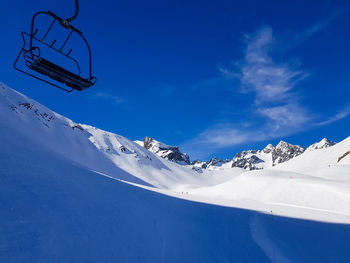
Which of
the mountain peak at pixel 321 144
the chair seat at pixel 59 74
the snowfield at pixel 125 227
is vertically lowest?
the snowfield at pixel 125 227

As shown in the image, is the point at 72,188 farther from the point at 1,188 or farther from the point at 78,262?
the point at 78,262

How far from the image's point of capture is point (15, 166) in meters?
9.02

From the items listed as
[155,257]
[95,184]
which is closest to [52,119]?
[95,184]

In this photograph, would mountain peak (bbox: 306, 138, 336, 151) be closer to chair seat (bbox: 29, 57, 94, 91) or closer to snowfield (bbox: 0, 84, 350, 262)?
snowfield (bbox: 0, 84, 350, 262)

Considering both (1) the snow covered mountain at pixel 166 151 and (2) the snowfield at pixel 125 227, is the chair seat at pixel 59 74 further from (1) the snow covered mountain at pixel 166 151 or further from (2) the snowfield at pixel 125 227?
(1) the snow covered mountain at pixel 166 151

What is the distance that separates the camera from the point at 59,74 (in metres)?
4.70

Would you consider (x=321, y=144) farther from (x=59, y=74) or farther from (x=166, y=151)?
(x=59, y=74)

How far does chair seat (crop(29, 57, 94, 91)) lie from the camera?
4457mm

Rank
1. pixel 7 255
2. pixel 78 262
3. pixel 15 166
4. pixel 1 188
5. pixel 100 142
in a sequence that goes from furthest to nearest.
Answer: pixel 100 142
pixel 15 166
pixel 1 188
pixel 78 262
pixel 7 255

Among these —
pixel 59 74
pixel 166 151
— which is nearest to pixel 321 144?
pixel 166 151

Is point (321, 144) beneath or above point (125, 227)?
above

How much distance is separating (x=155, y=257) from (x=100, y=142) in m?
81.5

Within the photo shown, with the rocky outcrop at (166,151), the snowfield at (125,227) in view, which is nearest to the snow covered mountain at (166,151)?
the rocky outcrop at (166,151)

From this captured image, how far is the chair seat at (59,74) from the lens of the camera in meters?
4.46
